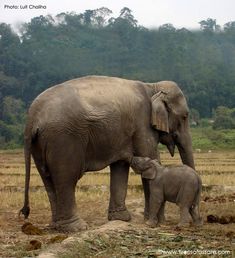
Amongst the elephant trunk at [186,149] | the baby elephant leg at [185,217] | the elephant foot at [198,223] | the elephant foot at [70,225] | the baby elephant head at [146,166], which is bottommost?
the elephant foot at [70,225]

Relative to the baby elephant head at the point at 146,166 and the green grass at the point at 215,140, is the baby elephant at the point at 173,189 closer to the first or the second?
the baby elephant head at the point at 146,166

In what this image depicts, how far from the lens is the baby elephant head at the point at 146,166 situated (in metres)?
10.9

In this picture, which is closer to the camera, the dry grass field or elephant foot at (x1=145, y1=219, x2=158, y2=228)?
the dry grass field

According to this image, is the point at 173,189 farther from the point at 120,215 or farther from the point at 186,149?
the point at 186,149

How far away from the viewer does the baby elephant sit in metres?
10.6

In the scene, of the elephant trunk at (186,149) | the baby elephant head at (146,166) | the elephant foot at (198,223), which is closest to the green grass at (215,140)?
the elephant trunk at (186,149)

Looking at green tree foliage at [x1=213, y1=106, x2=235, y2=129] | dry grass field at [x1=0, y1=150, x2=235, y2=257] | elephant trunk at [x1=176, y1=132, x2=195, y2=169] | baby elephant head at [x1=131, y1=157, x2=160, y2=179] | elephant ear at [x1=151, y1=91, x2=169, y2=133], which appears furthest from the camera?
green tree foliage at [x1=213, y1=106, x2=235, y2=129]

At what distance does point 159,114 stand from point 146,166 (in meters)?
0.99

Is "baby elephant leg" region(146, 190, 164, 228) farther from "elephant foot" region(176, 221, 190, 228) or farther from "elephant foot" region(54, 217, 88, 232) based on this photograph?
"elephant foot" region(54, 217, 88, 232)

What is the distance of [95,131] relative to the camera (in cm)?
1070

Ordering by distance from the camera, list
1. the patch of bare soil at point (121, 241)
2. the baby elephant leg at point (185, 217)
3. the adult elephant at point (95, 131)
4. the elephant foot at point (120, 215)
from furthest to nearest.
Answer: the elephant foot at point (120, 215), the baby elephant leg at point (185, 217), the adult elephant at point (95, 131), the patch of bare soil at point (121, 241)

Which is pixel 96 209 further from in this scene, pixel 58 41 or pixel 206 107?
pixel 58 41

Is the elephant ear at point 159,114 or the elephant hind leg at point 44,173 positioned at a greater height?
the elephant ear at point 159,114

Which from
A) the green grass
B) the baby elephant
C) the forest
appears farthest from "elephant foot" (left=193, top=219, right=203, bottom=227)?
the forest
